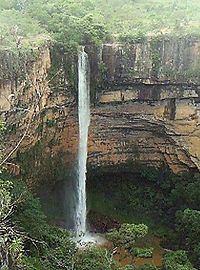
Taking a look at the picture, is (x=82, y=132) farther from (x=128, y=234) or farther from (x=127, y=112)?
(x=128, y=234)

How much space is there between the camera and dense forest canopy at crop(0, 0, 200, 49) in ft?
49.2

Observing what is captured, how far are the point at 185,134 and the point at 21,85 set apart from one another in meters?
6.03

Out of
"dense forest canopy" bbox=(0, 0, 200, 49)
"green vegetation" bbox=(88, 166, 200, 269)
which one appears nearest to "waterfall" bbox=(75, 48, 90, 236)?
"dense forest canopy" bbox=(0, 0, 200, 49)

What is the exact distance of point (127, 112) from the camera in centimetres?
1688

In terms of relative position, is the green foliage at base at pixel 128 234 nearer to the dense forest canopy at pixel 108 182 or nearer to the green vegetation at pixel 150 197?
the dense forest canopy at pixel 108 182

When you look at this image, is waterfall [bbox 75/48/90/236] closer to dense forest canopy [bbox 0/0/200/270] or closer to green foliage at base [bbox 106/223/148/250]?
dense forest canopy [bbox 0/0/200/270]

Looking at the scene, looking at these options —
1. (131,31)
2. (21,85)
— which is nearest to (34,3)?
(131,31)

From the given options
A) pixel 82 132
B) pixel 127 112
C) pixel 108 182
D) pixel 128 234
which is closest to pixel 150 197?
pixel 108 182

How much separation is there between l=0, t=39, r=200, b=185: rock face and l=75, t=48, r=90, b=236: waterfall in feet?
0.65

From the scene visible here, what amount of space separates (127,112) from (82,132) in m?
1.63

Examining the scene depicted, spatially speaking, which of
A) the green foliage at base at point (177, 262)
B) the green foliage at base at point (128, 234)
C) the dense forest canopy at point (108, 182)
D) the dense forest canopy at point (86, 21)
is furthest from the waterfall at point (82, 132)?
→ the green foliage at base at point (177, 262)

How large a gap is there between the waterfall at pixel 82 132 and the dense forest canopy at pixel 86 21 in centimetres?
81

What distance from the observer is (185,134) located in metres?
16.8

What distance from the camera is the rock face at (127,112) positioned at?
15477mm
